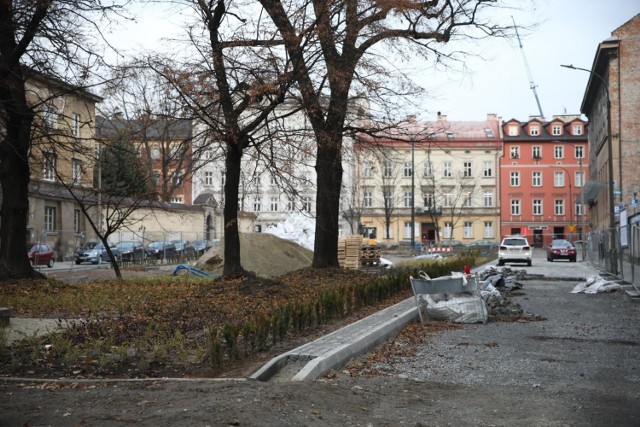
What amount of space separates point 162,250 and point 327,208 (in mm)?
24746

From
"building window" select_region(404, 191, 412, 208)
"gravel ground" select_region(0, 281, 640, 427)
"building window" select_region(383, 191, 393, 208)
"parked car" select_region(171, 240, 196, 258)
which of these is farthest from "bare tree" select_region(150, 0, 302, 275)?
"building window" select_region(404, 191, 412, 208)

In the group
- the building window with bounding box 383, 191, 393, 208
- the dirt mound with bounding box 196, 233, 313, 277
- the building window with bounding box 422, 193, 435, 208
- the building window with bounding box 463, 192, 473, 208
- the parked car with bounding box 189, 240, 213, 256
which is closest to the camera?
the dirt mound with bounding box 196, 233, 313, 277

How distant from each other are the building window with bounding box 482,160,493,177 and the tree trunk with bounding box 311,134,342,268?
232 ft

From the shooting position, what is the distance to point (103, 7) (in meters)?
16.2

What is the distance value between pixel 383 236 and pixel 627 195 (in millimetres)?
44856

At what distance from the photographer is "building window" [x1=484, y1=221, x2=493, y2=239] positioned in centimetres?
9312

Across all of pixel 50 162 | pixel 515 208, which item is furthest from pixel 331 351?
pixel 515 208

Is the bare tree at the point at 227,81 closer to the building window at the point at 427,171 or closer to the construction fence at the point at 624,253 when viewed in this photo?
the construction fence at the point at 624,253

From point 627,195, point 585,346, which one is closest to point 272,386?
point 585,346

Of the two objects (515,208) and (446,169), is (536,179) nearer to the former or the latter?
(515,208)

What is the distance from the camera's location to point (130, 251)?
45.5m

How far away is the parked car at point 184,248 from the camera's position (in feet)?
158

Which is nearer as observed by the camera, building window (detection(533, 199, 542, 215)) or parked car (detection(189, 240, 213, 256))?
parked car (detection(189, 240, 213, 256))

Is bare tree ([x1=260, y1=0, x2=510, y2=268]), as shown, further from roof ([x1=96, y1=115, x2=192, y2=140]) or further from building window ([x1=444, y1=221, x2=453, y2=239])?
building window ([x1=444, y1=221, x2=453, y2=239])
